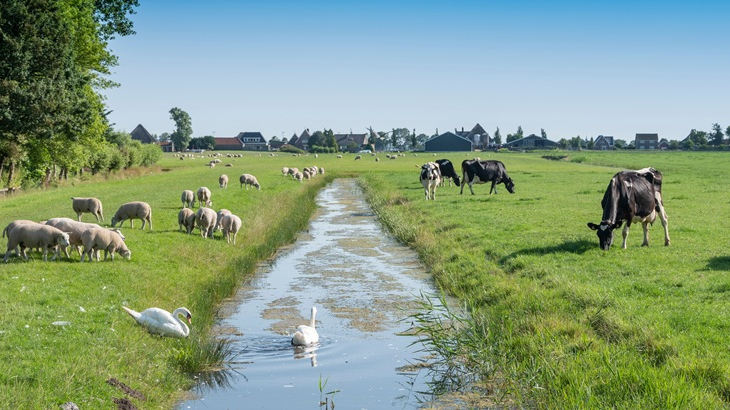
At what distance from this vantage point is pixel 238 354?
1477 cm

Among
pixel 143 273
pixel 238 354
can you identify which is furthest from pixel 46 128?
pixel 238 354

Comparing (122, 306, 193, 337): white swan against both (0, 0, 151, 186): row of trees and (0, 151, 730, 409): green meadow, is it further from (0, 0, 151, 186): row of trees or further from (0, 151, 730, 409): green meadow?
(0, 0, 151, 186): row of trees

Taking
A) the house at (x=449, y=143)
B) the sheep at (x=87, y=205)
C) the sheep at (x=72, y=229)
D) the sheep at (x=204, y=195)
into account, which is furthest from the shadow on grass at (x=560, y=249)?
the house at (x=449, y=143)

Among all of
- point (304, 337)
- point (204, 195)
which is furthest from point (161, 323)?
point (204, 195)

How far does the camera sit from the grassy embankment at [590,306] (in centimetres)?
1096

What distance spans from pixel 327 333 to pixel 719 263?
9.79 m

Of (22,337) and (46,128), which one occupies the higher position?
(46,128)

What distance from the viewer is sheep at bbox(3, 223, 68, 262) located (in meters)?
19.2

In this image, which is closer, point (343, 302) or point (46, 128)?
point (343, 302)

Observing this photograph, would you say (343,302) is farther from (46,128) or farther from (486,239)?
(46,128)

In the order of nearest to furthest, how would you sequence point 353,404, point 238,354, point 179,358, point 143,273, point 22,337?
point 353,404 → point 22,337 → point 179,358 → point 238,354 → point 143,273

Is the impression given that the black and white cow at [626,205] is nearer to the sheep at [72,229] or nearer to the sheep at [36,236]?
the sheep at [72,229]

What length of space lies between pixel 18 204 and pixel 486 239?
24999 millimetres

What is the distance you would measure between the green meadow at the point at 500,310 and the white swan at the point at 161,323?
20 centimetres
